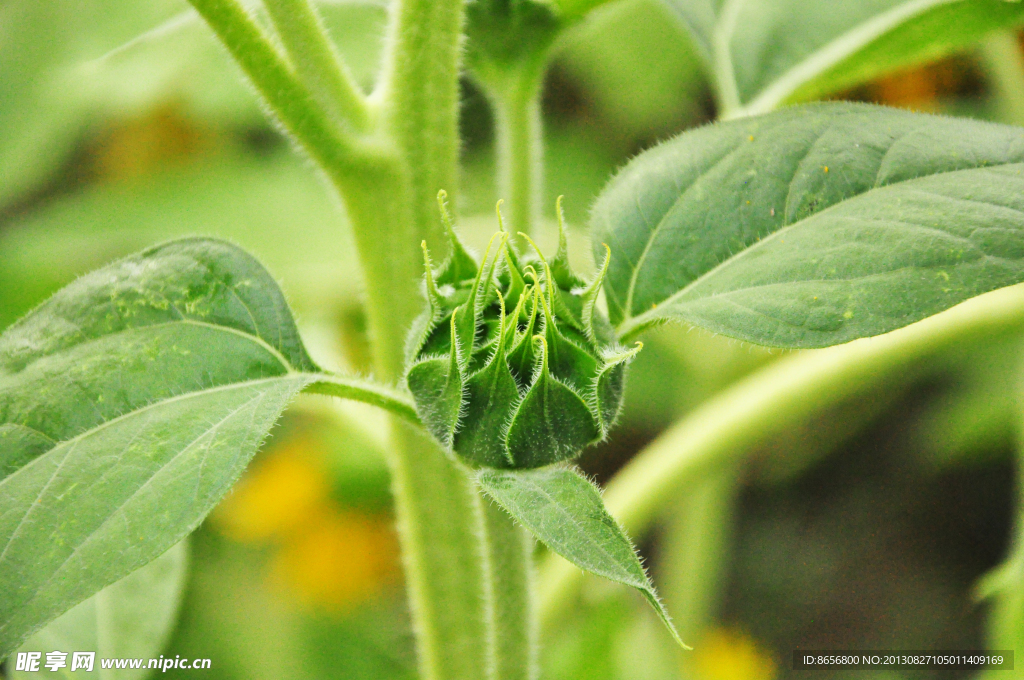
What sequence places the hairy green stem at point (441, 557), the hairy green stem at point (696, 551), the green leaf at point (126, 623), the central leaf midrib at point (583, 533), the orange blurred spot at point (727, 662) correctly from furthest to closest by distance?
the orange blurred spot at point (727, 662) → the hairy green stem at point (696, 551) → the green leaf at point (126, 623) → the hairy green stem at point (441, 557) → the central leaf midrib at point (583, 533)

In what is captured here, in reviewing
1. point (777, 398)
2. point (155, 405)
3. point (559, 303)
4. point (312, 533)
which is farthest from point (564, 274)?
point (312, 533)

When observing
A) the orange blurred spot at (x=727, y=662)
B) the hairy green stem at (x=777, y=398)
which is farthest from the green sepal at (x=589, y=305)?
the orange blurred spot at (x=727, y=662)

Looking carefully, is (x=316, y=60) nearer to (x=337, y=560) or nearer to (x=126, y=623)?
(x=126, y=623)

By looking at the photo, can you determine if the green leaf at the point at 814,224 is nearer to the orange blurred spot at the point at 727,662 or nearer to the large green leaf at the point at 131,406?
the large green leaf at the point at 131,406

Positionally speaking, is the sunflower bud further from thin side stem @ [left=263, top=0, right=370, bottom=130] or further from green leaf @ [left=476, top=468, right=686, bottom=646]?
thin side stem @ [left=263, top=0, right=370, bottom=130]

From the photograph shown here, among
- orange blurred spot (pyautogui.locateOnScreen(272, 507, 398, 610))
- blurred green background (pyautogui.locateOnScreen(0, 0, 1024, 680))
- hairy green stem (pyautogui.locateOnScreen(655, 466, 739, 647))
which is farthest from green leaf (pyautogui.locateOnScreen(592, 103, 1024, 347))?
orange blurred spot (pyautogui.locateOnScreen(272, 507, 398, 610))

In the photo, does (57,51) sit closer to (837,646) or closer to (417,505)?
(417,505)
